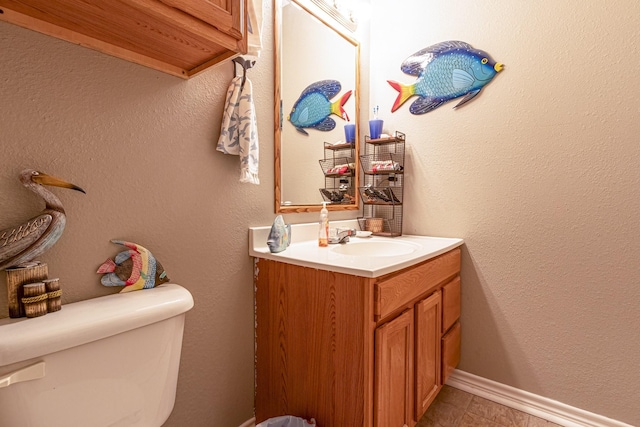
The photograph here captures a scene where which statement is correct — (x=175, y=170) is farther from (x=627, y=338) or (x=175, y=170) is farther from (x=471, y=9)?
(x=627, y=338)

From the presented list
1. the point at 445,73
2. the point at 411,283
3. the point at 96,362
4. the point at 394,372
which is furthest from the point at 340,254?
the point at 445,73

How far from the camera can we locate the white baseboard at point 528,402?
136 cm

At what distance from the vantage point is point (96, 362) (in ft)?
2.49

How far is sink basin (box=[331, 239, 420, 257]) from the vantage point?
1530 millimetres

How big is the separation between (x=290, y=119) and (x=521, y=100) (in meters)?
1.09

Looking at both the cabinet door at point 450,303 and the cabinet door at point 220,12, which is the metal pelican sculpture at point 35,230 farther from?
the cabinet door at point 450,303

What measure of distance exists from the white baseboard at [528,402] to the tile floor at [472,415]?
27 millimetres

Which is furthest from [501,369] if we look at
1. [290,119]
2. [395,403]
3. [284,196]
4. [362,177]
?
[290,119]

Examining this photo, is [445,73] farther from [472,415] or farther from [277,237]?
[472,415]

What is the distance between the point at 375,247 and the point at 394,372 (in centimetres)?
63

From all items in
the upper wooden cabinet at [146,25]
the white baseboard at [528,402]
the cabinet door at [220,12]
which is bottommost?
the white baseboard at [528,402]

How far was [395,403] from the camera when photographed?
111 centimetres

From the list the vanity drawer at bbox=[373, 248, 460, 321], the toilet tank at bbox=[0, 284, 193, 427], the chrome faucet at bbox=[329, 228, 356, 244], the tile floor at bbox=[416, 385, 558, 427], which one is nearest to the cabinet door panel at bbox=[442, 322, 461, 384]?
the tile floor at bbox=[416, 385, 558, 427]

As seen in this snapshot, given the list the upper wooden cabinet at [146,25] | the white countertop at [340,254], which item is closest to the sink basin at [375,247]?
the white countertop at [340,254]
